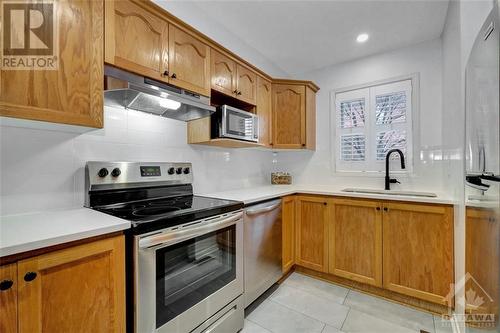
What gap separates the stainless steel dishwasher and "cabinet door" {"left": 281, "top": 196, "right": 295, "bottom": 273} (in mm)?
115

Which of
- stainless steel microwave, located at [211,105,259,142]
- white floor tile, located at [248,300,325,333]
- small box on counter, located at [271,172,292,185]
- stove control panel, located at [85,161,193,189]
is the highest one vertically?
stainless steel microwave, located at [211,105,259,142]

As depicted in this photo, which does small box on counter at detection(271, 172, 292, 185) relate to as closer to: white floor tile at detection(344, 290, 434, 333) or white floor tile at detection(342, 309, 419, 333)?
white floor tile at detection(344, 290, 434, 333)

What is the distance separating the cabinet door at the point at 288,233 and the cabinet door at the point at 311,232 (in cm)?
6

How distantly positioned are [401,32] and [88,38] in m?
2.73

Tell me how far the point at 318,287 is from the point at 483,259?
160 cm

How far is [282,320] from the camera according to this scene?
1745mm

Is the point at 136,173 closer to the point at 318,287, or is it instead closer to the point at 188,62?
the point at 188,62

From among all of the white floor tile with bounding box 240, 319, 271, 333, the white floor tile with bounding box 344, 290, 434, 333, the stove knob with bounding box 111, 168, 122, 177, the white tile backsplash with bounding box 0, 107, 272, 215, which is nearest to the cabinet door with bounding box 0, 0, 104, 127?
the white tile backsplash with bounding box 0, 107, 272, 215

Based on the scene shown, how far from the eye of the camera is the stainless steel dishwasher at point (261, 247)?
1788 mm

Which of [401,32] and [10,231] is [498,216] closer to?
[10,231]

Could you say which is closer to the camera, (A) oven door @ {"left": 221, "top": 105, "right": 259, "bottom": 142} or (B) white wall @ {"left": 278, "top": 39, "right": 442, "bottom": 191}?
(A) oven door @ {"left": 221, "top": 105, "right": 259, "bottom": 142}

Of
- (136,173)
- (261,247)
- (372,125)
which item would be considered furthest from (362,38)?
(136,173)

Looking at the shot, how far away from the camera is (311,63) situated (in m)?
2.99

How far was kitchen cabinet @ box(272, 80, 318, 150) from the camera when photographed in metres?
2.77
